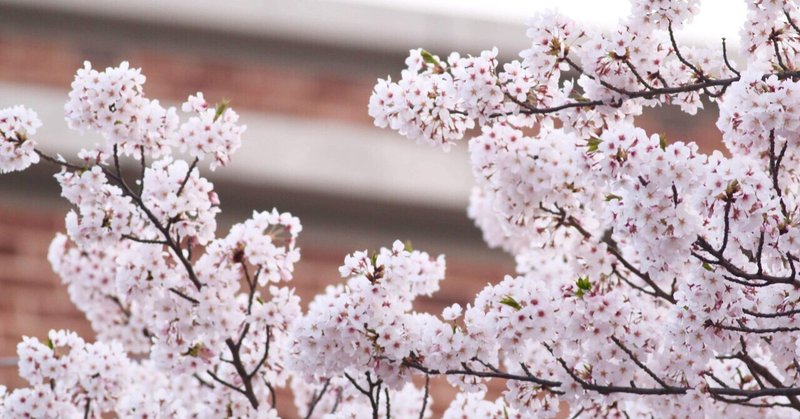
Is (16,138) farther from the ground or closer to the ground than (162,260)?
farther from the ground

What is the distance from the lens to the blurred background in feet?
33.7

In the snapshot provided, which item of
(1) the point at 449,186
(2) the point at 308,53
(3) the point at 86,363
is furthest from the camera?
(2) the point at 308,53

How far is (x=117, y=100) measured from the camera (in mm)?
3895

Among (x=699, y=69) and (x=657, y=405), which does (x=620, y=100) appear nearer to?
(x=699, y=69)

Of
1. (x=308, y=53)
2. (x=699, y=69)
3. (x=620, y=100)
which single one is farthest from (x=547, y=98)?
→ (x=308, y=53)

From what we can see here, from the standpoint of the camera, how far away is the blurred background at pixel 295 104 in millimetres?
10266

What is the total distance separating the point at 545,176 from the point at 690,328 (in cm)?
67

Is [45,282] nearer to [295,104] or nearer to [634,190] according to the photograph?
[295,104]

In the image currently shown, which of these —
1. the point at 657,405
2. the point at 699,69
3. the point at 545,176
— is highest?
the point at 699,69

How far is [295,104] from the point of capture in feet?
36.9

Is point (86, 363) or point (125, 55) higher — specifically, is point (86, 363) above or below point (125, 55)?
below

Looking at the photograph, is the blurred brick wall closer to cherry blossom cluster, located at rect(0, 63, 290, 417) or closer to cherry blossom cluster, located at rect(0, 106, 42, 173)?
cherry blossom cluster, located at rect(0, 63, 290, 417)

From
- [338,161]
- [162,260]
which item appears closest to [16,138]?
[162,260]

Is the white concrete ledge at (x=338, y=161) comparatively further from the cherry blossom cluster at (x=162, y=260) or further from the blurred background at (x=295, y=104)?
the cherry blossom cluster at (x=162, y=260)
